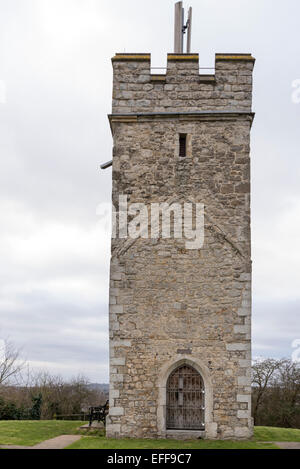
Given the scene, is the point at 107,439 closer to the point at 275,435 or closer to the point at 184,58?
the point at 275,435

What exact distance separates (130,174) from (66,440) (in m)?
5.87

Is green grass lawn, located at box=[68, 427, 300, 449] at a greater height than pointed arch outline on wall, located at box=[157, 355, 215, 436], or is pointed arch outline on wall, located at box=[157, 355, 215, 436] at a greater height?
pointed arch outline on wall, located at box=[157, 355, 215, 436]

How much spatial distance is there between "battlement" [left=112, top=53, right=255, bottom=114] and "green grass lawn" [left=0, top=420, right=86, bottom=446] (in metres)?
7.43

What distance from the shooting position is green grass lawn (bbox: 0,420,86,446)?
1052 cm

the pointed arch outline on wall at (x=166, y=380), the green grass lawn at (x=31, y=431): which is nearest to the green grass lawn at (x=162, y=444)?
→ the pointed arch outline on wall at (x=166, y=380)

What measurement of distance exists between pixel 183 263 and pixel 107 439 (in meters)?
3.97

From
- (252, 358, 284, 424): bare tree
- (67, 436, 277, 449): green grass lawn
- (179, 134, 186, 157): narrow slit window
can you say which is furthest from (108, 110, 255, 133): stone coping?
(252, 358, 284, 424): bare tree

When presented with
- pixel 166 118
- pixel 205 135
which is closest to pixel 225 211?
pixel 205 135

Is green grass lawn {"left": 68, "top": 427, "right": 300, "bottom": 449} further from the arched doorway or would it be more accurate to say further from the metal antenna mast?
the metal antenna mast

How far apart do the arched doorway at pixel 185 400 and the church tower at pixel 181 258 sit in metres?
0.02

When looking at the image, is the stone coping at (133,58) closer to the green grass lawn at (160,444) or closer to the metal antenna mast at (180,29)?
the metal antenna mast at (180,29)

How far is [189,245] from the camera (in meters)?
11.4

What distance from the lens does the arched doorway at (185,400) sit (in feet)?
35.1

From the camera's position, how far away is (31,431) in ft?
39.4
